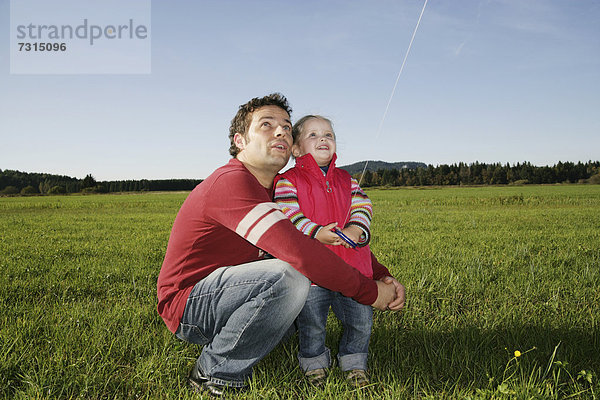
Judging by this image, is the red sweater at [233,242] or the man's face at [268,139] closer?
the red sweater at [233,242]

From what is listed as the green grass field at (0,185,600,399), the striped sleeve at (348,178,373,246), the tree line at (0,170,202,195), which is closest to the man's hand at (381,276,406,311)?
the striped sleeve at (348,178,373,246)

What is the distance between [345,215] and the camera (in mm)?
2885

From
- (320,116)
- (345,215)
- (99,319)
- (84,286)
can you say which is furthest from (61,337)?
(320,116)

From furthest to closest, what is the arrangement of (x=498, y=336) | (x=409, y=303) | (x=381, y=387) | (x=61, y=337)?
(x=409, y=303) → (x=498, y=336) → (x=61, y=337) → (x=381, y=387)

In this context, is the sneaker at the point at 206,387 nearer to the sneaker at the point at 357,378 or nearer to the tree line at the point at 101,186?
the sneaker at the point at 357,378

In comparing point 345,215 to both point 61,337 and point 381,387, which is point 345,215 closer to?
point 381,387

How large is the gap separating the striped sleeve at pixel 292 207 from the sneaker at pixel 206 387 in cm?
100

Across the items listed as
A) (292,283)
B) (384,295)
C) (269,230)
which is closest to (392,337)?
(384,295)

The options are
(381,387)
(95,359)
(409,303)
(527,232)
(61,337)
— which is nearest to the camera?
(381,387)

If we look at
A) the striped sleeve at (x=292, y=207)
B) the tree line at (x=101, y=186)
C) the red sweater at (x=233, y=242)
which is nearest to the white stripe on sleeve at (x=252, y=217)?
the red sweater at (x=233, y=242)

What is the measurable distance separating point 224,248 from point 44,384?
1263mm

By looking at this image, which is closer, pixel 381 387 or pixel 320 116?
pixel 381 387

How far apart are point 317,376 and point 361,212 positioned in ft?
3.66

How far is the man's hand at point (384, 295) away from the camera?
8.11 ft
